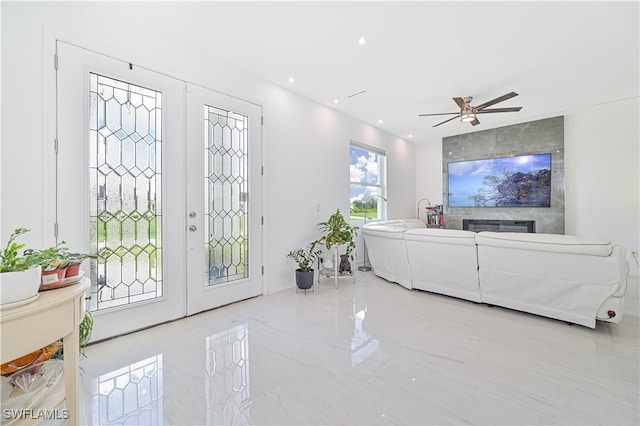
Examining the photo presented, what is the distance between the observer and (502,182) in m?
5.71

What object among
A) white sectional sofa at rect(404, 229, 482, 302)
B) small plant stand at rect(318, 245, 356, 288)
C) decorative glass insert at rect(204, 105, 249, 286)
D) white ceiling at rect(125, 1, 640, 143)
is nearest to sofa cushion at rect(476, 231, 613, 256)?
white sectional sofa at rect(404, 229, 482, 302)

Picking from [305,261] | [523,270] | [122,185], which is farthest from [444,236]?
[122,185]

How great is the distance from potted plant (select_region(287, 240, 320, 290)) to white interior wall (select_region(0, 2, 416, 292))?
104 millimetres

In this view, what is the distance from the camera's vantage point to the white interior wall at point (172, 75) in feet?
6.20

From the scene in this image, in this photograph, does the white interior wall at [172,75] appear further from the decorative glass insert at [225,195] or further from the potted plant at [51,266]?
the potted plant at [51,266]

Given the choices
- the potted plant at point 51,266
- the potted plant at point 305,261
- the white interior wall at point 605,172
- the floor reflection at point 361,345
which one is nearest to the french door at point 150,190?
the potted plant at point 305,261

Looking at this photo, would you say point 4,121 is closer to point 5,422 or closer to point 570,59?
point 5,422

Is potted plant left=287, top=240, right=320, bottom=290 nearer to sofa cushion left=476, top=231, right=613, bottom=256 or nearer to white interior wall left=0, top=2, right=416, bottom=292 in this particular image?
white interior wall left=0, top=2, right=416, bottom=292

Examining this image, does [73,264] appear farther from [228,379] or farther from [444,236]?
[444,236]

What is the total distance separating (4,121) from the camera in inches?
72.8

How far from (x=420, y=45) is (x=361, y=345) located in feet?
9.30

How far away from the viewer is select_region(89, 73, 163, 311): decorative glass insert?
2.26 metres

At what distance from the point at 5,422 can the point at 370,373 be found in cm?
167

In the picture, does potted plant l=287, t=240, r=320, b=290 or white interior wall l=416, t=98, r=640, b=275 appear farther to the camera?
white interior wall l=416, t=98, r=640, b=275
